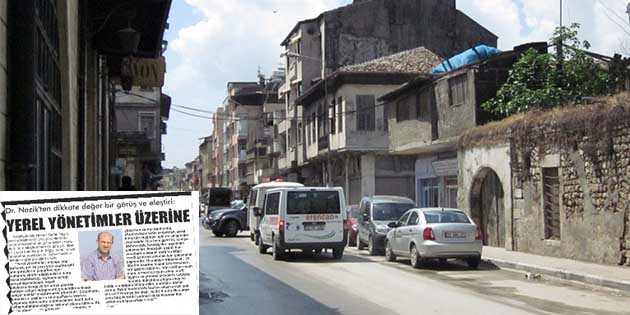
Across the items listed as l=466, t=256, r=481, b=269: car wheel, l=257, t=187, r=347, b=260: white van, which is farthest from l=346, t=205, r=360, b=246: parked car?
l=466, t=256, r=481, b=269: car wheel

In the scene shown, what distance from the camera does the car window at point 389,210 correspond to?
975 inches

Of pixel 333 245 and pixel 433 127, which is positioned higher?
pixel 433 127

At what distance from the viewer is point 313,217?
21875 millimetres

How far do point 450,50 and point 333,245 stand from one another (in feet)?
120

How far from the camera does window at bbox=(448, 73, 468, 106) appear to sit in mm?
29375

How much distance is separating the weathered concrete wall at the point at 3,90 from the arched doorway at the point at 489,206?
22202 millimetres

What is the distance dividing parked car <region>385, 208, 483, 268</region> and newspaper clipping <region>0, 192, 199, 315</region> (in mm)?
15430

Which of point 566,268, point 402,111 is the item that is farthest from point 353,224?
point 566,268

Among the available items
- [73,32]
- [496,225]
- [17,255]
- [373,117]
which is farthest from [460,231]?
[373,117]

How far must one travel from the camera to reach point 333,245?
2198 centimetres

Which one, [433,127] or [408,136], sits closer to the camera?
[433,127]

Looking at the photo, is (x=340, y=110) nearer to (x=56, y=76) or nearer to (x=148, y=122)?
(x=148, y=122)

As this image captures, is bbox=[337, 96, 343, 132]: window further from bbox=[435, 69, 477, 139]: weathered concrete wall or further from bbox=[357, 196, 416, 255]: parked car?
bbox=[357, 196, 416, 255]: parked car

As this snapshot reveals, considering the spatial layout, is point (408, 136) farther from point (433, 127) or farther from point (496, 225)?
point (496, 225)
